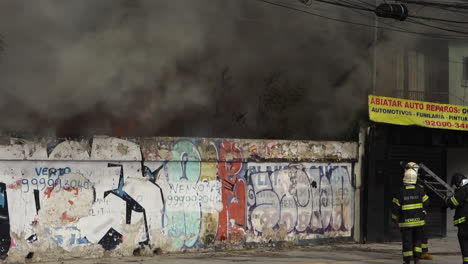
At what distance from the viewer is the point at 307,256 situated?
9.68 m

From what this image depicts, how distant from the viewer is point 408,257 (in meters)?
8.27

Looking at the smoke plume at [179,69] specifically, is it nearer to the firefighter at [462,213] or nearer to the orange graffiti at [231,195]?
the orange graffiti at [231,195]

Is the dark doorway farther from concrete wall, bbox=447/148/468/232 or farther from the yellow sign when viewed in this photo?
concrete wall, bbox=447/148/468/232

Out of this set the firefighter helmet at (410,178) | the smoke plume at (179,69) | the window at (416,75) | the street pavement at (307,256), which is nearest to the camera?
the smoke plume at (179,69)

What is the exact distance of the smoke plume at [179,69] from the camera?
309 inches

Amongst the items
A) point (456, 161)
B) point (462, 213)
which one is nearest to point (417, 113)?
point (456, 161)

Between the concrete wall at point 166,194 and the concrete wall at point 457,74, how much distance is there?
303 centimetres

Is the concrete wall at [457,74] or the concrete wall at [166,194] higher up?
the concrete wall at [457,74]

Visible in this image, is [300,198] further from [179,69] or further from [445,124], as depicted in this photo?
[445,124]

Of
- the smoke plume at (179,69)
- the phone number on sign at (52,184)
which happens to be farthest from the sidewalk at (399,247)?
the phone number on sign at (52,184)

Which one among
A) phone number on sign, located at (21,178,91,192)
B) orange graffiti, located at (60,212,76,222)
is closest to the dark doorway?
phone number on sign, located at (21,178,91,192)

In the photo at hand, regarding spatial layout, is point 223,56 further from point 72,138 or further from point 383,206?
point 383,206

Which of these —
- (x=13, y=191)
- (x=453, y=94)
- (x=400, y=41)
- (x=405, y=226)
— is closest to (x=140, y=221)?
(x=13, y=191)

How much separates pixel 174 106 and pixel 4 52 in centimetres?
245
